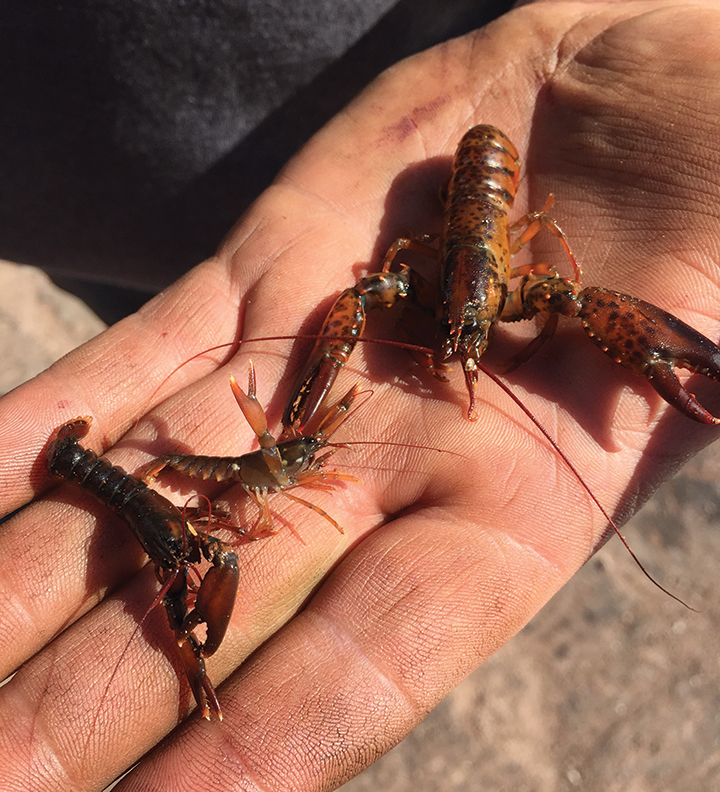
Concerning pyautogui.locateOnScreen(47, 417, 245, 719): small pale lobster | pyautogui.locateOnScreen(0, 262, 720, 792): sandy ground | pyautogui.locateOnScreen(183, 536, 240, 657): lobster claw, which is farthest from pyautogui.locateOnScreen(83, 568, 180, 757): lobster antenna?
pyautogui.locateOnScreen(0, 262, 720, 792): sandy ground

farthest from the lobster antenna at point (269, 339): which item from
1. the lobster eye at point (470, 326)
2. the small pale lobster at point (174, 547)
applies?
the small pale lobster at point (174, 547)

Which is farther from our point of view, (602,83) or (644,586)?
(644,586)

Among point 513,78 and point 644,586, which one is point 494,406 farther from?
point 644,586

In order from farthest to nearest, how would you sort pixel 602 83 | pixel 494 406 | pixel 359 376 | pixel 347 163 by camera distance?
1. pixel 347 163
2. pixel 602 83
3. pixel 359 376
4. pixel 494 406

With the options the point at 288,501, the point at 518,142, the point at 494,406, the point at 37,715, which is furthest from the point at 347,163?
the point at 37,715

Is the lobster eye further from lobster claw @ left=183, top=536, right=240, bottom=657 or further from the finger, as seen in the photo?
lobster claw @ left=183, top=536, right=240, bottom=657
